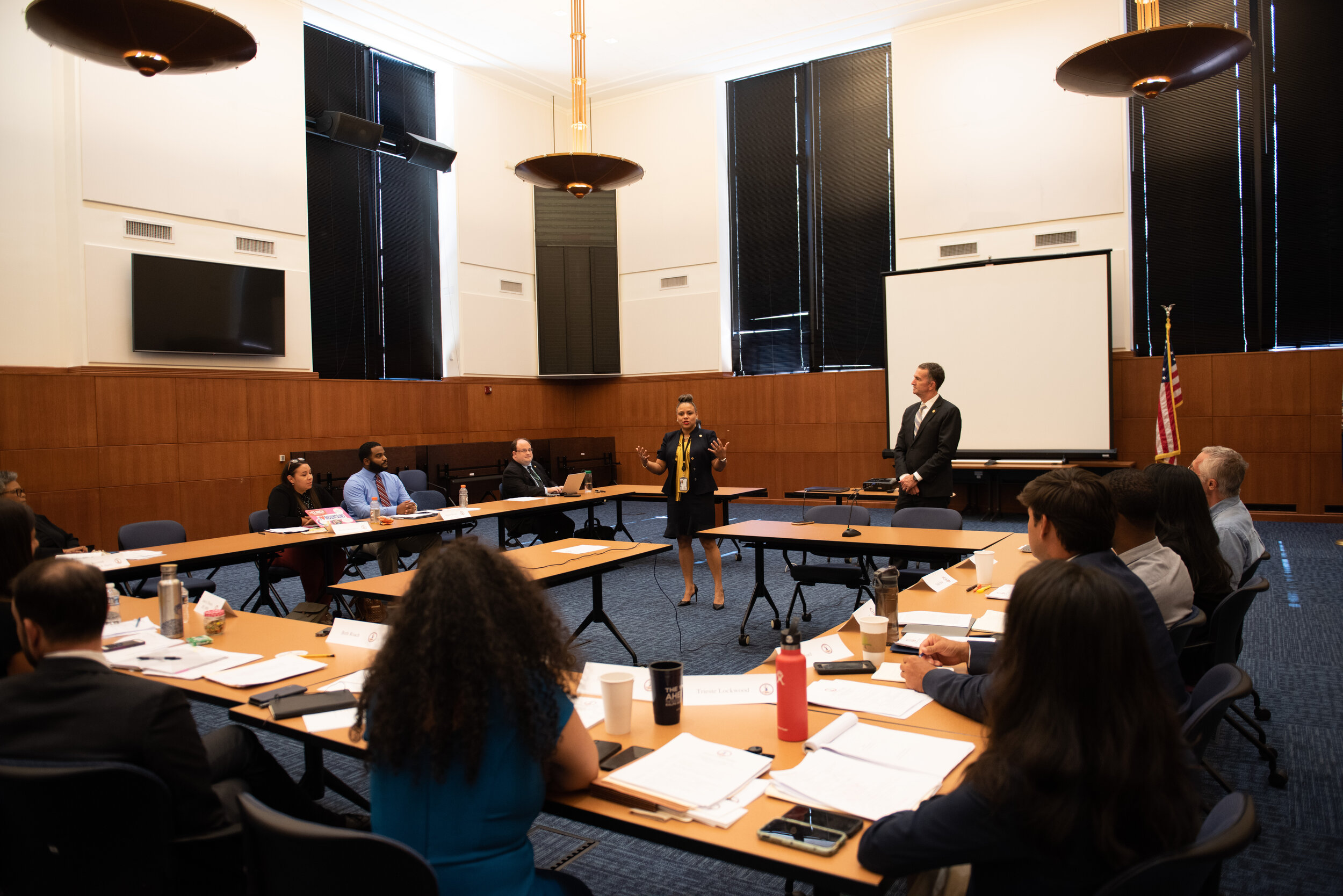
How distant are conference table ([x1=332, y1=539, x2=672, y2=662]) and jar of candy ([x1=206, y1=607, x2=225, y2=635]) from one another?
0.70 m

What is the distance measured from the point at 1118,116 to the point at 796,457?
593 cm

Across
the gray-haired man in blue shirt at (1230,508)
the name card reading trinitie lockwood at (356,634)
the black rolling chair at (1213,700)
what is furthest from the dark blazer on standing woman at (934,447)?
the name card reading trinitie lockwood at (356,634)

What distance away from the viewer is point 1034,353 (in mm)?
9969

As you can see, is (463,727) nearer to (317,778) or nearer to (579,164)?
(317,778)

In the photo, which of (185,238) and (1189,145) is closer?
(185,238)

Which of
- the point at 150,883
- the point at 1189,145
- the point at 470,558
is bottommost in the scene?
the point at 150,883

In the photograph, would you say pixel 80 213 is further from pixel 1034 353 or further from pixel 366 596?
pixel 1034 353

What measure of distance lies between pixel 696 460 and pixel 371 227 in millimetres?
7158

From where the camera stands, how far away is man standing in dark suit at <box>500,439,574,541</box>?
757 centimetres

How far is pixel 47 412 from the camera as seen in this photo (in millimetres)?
7980

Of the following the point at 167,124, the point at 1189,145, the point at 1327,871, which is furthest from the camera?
the point at 1189,145

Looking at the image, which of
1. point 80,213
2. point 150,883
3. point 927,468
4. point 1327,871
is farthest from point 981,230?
point 150,883

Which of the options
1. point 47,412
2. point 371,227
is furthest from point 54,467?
point 371,227

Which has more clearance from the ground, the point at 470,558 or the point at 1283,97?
the point at 1283,97
